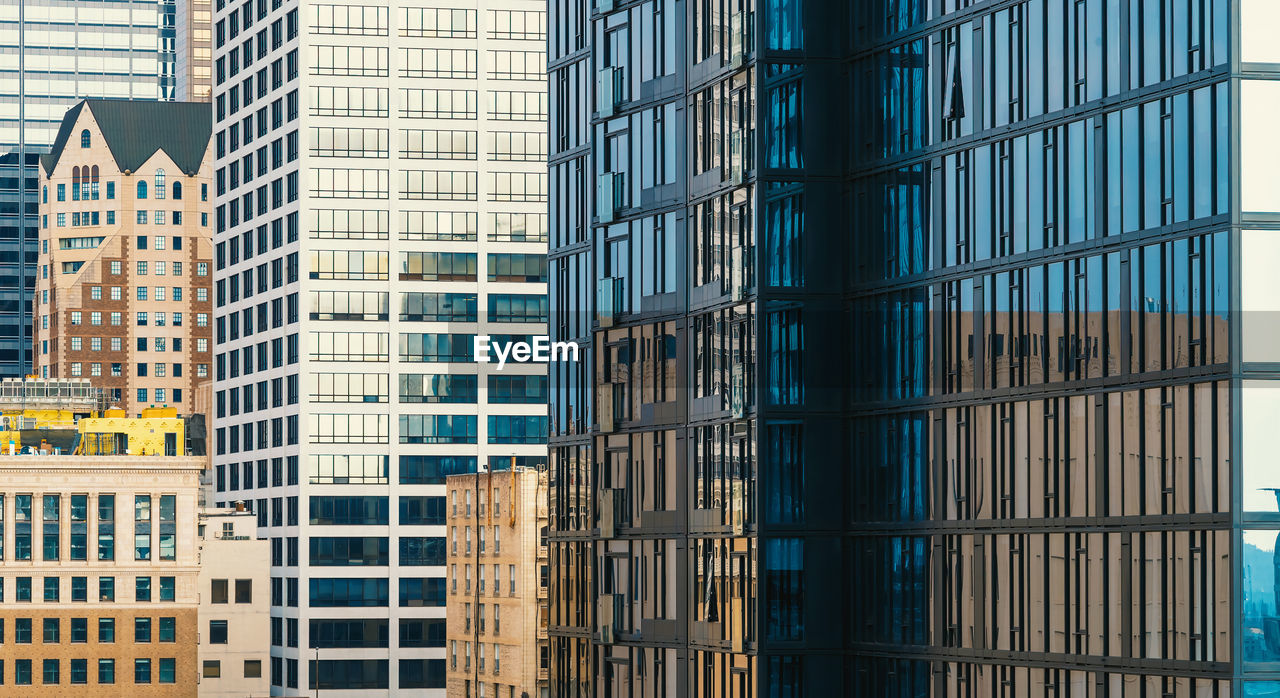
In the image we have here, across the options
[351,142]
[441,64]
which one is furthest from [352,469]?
[441,64]

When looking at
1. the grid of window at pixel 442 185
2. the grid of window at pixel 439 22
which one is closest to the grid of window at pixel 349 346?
the grid of window at pixel 442 185

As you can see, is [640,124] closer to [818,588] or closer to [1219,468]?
[818,588]

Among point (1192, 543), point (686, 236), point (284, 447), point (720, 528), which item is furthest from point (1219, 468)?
point (284, 447)

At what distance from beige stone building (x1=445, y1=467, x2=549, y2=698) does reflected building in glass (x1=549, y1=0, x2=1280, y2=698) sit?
227 feet

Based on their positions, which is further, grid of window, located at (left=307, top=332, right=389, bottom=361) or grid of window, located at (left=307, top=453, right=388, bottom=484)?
grid of window, located at (left=307, top=332, right=389, bottom=361)

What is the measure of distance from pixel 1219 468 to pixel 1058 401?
8360 millimetres

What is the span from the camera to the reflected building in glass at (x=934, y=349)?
5725 centimetres

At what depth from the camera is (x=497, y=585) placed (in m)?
170

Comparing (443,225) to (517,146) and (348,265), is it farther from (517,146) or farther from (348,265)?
(517,146)

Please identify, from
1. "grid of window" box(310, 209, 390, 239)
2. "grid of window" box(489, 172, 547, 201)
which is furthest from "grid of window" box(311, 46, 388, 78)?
"grid of window" box(489, 172, 547, 201)

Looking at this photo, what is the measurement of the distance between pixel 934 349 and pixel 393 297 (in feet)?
409

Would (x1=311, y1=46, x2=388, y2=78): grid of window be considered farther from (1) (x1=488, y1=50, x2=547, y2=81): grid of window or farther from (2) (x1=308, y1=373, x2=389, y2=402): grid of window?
(2) (x1=308, y1=373, x2=389, y2=402): grid of window

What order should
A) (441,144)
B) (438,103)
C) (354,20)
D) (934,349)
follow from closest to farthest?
1. (934,349)
2. (354,20)
3. (441,144)
4. (438,103)

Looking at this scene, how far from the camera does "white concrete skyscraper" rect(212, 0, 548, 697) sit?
618 ft
